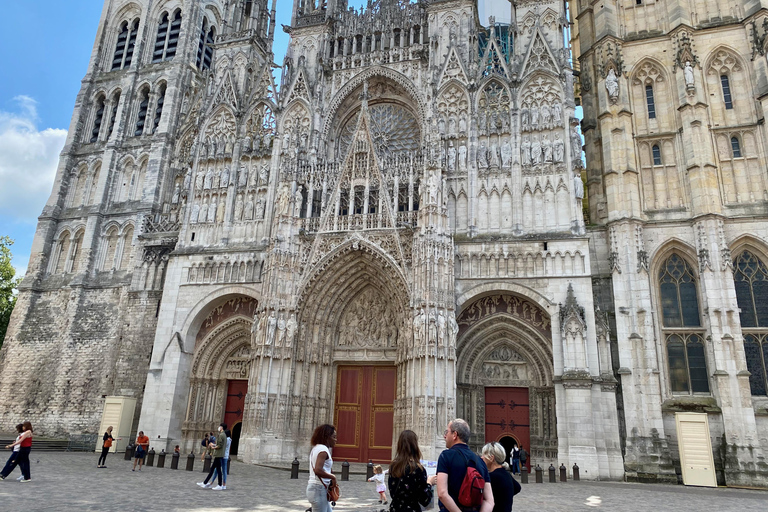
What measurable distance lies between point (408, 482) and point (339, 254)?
57.4 feet

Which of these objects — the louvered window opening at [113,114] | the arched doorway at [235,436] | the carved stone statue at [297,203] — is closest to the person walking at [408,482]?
the carved stone statue at [297,203]

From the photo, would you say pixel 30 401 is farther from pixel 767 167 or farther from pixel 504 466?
pixel 767 167

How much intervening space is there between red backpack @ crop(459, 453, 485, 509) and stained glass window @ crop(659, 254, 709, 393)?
19.0 metres

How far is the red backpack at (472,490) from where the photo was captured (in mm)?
4512

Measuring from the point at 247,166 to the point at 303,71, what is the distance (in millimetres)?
5645

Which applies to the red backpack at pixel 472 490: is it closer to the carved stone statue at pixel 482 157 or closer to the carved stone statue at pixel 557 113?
the carved stone statue at pixel 482 157

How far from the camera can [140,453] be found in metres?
16.1

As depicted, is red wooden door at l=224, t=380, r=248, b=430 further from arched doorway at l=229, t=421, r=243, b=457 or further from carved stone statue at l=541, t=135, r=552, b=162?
carved stone statue at l=541, t=135, r=552, b=162

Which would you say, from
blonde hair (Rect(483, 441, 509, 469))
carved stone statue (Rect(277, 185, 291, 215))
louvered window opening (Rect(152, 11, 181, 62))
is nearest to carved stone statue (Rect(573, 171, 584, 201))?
carved stone statue (Rect(277, 185, 291, 215))

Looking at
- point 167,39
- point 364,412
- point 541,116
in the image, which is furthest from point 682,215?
point 167,39

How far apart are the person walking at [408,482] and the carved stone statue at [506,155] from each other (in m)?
19.4

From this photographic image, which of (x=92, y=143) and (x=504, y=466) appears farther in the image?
(x=92, y=143)

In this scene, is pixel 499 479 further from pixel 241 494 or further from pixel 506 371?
pixel 506 371

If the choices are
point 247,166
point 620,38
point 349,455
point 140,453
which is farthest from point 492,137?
point 140,453
